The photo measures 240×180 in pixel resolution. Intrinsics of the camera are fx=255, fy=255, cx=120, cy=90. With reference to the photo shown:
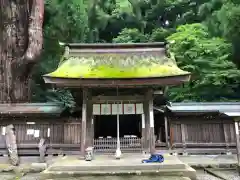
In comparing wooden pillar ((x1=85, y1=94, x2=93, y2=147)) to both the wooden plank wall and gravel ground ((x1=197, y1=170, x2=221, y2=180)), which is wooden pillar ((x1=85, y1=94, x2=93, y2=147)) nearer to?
the wooden plank wall

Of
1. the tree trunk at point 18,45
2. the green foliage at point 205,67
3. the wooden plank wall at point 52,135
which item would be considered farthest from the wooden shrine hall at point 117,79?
the green foliage at point 205,67

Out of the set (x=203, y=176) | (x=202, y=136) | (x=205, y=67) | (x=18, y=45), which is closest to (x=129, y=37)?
(x=205, y=67)

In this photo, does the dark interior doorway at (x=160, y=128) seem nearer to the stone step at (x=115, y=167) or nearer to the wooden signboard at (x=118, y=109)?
the wooden signboard at (x=118, y=109)

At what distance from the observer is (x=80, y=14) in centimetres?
1762

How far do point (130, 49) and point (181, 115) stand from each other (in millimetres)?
3879

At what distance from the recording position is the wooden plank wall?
11.5m

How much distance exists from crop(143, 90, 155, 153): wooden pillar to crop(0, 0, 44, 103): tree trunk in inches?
296

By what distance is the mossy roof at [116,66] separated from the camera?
9.55 meters

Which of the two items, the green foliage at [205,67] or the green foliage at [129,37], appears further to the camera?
the green foliage at [129,37]

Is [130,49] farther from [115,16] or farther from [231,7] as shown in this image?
[115,16]

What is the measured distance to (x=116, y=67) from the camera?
1063 cm

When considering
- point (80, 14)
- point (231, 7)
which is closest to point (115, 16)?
point (80, 14)

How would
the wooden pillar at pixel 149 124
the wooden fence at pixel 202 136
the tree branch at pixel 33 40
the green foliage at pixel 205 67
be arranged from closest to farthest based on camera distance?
1. the wooden pillar at pixel 149 124
2. the wooden fence at pixel 202 136
3. the tree branch at pixel 33 40
4. the green foliage at pixel 205 67

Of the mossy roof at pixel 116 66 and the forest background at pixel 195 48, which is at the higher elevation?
the forest background at pixel 195 48
